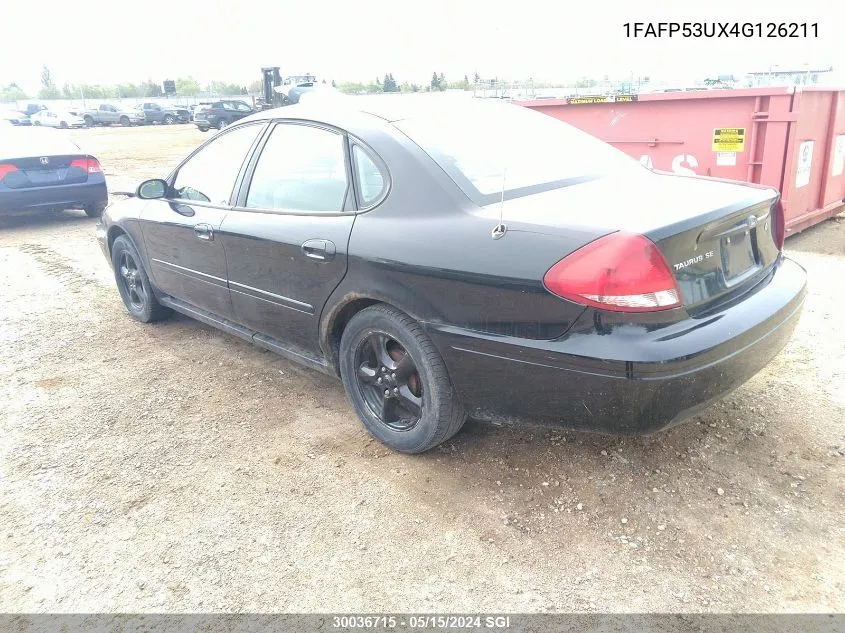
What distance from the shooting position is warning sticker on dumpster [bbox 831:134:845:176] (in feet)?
22.9

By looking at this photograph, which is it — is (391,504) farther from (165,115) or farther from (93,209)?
(165,115)

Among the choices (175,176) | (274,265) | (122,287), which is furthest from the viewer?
(122,287)

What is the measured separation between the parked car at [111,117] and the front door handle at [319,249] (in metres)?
46.8

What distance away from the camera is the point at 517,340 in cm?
248

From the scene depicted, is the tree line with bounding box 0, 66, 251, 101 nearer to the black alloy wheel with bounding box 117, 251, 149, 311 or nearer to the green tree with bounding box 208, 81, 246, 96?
the green tree with bounding box 208, 81, 246, 96

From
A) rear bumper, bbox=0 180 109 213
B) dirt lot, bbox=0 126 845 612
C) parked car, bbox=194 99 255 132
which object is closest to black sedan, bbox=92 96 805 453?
dirt lot, bbox=0 126 845 612

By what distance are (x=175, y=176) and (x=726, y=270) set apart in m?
3.37

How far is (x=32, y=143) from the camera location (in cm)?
941

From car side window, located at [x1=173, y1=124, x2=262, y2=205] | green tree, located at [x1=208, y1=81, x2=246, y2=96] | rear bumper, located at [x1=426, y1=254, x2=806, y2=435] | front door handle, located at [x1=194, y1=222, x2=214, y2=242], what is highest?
green tree, located at [x1=208, y1=81, x2=246, y2=96]

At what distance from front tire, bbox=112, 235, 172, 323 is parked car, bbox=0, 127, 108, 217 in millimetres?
4801

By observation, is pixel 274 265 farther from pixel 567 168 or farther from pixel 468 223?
pixel 567 168

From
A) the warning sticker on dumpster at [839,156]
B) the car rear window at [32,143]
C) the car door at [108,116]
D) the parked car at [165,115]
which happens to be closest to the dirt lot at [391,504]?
the warning sticker on dumpster at [839,156]

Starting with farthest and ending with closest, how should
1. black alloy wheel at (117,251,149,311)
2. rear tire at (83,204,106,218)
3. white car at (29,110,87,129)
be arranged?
1. white car at (29,110,87,129)
2. rear tire at (83,204,106,218)
3. black alloy wheel at (117,251,149,311)

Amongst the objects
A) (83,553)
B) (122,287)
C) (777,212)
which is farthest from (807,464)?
(122,287)
